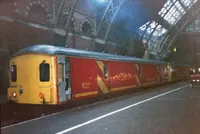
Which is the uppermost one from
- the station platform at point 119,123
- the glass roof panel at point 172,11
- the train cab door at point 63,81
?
the glass roof panel at point 172,11

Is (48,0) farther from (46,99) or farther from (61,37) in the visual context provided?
(46,99)

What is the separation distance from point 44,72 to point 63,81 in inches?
35.9

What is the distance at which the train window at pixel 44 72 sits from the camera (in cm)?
1315

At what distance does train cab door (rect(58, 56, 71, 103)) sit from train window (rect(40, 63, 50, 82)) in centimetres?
50

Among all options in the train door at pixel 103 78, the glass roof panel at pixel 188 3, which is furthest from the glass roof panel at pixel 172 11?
the train door at pixel 103 78

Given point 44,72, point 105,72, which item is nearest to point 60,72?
point 44,72

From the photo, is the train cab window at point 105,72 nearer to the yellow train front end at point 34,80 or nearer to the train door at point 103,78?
the train door at point 103,78

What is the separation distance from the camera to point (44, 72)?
13219mm

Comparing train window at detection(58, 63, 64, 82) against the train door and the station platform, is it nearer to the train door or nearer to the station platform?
the station platform

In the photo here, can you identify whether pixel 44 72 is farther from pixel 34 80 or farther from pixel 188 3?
pixel 188 3

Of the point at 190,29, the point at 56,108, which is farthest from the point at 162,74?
the point at 190,29

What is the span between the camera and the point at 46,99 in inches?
508

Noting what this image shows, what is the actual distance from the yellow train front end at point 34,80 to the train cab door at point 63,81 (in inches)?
12.2

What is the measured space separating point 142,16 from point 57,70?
35098mm
